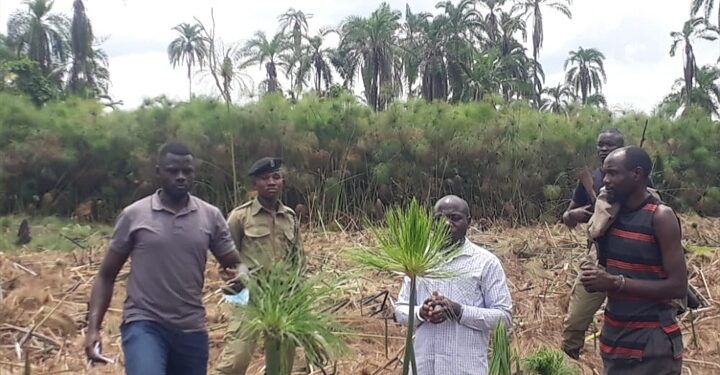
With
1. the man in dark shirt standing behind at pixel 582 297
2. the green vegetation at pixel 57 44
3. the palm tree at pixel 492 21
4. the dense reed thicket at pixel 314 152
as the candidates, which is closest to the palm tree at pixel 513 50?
the palm tree at pixel 492 21

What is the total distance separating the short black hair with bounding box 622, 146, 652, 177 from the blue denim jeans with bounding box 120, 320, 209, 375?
189 centimetres

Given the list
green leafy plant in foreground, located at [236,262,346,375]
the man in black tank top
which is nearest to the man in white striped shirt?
the man in black tank top

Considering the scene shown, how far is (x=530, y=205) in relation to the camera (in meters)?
14.6

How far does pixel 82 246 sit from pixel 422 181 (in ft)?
20.1

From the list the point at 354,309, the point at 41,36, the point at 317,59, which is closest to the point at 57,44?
Result: the point at 41,36

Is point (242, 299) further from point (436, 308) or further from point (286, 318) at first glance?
point (436, 308)

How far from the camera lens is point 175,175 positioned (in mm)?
3441

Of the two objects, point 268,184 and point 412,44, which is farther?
point 412,44

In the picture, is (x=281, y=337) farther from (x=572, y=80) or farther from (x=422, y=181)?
(x=572, y=80)

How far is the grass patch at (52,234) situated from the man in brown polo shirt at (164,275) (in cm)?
722

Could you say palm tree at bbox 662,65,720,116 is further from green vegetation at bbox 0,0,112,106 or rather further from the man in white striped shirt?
the man in white striped shirt

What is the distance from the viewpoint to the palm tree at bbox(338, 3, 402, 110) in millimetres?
37906

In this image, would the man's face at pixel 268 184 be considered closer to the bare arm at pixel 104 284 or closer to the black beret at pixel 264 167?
the black beret at pixel 264 167

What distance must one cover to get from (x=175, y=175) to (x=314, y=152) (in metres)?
9.73
